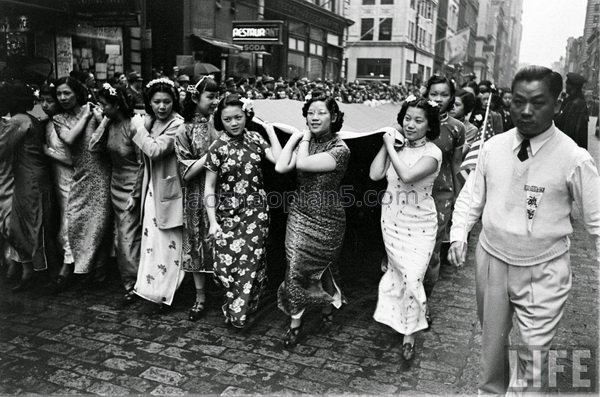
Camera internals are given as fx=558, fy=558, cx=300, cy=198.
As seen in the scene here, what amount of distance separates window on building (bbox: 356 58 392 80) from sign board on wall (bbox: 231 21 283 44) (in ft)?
103

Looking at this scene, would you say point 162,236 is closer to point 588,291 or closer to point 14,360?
point 14,360

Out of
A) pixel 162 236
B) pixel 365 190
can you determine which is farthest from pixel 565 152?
pixel 162 236

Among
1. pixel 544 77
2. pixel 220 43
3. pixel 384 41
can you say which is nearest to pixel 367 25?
pixel 384 41

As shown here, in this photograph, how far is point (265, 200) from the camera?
4.45m

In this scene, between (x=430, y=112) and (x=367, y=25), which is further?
(x=367, y=25)

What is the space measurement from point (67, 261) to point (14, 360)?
1.58 m

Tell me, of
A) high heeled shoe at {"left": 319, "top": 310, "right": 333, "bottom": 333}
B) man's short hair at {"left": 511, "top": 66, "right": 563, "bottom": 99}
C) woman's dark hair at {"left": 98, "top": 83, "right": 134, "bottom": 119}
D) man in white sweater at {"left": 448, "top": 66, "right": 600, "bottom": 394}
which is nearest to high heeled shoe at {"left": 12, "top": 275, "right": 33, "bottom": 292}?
woman's dark hair at {"left": 98, "top": 83, "right": 134, "bottom": 119}

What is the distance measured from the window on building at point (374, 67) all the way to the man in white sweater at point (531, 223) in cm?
4866

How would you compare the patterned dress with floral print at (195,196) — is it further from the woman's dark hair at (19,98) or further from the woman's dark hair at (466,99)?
the woman's dark hair at (466,99)

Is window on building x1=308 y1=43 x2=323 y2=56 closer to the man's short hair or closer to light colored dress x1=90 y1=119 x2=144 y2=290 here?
light colored dress x1=90 y1=119 x2=144 y2=290

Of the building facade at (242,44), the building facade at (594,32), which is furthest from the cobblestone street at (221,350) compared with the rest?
the building facade at (242,44)

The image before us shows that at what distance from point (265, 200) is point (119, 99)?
1.64 m

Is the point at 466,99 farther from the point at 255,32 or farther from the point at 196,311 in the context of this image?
the point at 255,32

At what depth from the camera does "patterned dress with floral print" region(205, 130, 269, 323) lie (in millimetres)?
4312
